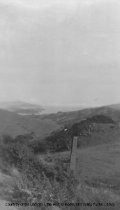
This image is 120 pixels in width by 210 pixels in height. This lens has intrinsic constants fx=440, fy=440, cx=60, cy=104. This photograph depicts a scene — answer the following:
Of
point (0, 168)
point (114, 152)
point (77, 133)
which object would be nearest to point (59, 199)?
point (0, 168)

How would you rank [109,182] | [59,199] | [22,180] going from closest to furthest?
[59,199] → [22,180] → [109,182]

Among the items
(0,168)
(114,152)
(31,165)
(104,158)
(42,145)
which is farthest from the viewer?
(42,145)

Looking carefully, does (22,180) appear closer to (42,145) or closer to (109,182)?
(109,182)

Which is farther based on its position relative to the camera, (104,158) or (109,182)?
(104,158)

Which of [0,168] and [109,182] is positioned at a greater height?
[0,168]

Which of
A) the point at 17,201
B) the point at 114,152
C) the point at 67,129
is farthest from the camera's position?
the point at 67,129

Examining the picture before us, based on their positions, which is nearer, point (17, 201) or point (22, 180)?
point (17, 201)

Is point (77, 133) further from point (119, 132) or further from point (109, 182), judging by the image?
point (109, 182)

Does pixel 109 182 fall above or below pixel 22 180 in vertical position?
below

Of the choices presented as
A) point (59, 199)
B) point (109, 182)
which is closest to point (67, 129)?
point (109, 182)
